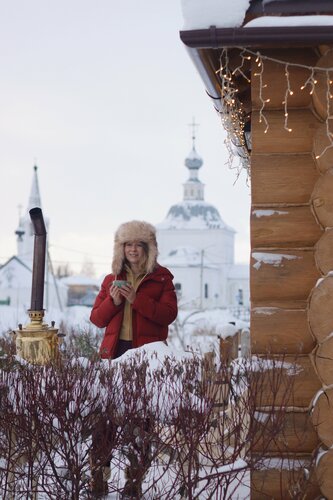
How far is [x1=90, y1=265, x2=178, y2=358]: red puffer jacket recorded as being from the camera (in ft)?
17.9

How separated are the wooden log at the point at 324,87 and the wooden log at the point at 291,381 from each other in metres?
1.43

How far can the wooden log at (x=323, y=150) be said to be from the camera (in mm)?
4672

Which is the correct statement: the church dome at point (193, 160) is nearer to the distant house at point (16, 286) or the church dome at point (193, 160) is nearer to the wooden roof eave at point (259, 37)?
the distant house at point (16, 286)

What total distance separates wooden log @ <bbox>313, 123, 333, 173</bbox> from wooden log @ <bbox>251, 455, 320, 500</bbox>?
5.52 ft

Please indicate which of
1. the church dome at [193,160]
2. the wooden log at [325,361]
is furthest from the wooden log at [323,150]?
the church dome at [193,160]

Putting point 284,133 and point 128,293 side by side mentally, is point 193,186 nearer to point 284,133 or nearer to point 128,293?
point 128,293

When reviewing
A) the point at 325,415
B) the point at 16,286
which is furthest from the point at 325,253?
the point at 16,286

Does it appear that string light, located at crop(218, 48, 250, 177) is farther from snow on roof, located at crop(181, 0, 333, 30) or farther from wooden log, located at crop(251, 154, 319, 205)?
wooden log, located at crop(251, 154, 319, 205)

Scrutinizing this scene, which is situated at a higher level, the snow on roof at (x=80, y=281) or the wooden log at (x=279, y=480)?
the snow on roof at (x=80, y=281)

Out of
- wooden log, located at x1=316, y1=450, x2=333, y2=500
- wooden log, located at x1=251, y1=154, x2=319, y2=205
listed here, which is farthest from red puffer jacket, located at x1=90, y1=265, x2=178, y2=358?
wooden log, located at x1=316, y1=450, x2=333, y2=500

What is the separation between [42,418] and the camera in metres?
4.16

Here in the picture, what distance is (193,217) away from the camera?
81625 millimetres

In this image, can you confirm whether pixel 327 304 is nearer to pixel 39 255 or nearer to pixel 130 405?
pixel 130 405

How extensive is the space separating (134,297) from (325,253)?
139 centimetres
